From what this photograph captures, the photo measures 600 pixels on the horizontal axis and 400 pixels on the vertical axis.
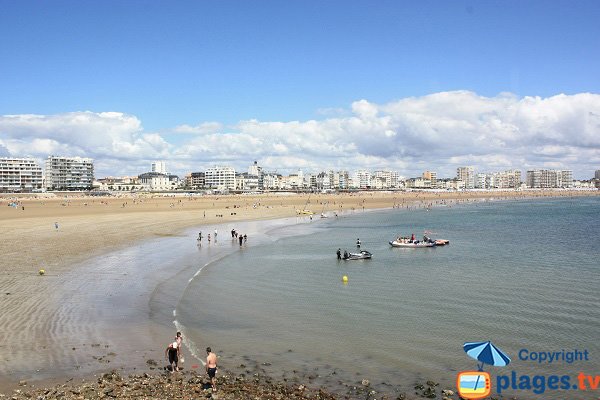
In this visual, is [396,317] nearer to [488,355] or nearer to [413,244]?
[488,355]

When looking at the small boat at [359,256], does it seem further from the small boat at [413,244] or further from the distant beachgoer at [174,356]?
the distant beachgoer at [174,356]

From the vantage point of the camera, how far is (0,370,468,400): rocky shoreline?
1200 centimetres

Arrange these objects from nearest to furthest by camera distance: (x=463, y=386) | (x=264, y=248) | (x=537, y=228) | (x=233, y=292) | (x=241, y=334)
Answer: (x=463, y=386)
(x=241, y=334)
(x=233, y=292)
(x=264, y=248)
(x=537, y=228)

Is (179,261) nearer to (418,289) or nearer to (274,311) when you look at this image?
(274,311)

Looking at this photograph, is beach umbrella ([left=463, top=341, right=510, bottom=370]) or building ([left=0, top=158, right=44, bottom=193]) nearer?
beach umbrella ([left=463, top=341, right=510, bottom=370])

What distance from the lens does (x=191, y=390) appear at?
12555mm

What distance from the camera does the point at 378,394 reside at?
42.2ft

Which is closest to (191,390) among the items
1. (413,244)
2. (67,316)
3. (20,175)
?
(67,316)

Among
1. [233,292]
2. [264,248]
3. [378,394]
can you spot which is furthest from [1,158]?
[378,394]

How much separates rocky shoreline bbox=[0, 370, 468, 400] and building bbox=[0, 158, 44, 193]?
197657 mm

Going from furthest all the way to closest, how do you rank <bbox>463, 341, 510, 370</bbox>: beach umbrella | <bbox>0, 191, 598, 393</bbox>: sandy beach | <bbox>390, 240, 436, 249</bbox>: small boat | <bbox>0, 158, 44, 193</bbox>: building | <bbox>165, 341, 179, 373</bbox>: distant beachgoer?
<bbox>0, 158, 44, 193</bbox>: building
<bbox>390, 240, 436, 249</bbox>: small boat
<bbox>0, 191, 598, 393</bbox>: sandy beach
<bbox>165, 341, 179, 373</bbox>: distant beachgoer
<bbox>463, 341, 510, 370</bbox>: beach umbrella

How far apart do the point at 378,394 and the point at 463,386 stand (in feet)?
7.21

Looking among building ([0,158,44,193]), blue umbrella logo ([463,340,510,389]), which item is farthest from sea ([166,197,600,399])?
Answer: building ([0,158,44,193])

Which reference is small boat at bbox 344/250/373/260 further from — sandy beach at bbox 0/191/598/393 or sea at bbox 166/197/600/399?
sandy beach at bbox 0/191/598/393
